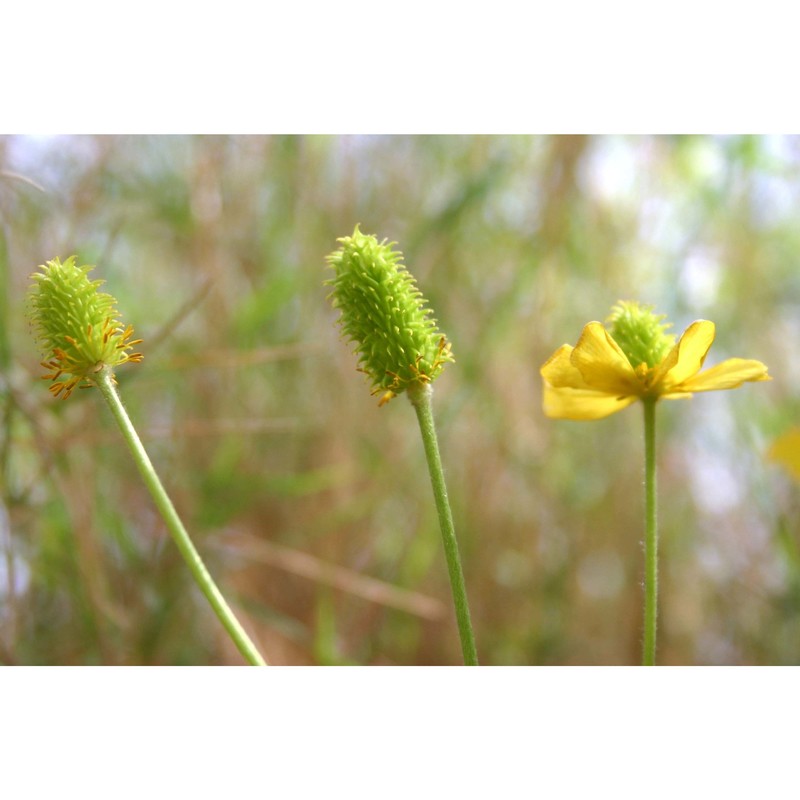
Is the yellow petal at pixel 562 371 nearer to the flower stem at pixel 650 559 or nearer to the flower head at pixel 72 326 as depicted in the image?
the flower stem at pixel 650 559

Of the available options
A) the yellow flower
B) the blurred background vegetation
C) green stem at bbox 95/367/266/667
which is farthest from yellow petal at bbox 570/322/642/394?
the blurred background vegetation

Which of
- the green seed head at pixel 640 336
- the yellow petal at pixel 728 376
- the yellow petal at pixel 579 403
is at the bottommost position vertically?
the yellow petal at pixel 579 403

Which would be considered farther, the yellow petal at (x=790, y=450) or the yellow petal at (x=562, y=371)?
the yellow petal at (x=790, y=450)

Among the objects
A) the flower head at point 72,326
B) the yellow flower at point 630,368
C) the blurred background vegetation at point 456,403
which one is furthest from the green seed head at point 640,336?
the blurred background vegetation at point 456,403

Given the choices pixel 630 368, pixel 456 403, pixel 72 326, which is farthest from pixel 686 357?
pixel 456 403

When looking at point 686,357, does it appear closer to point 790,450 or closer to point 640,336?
point 640,336

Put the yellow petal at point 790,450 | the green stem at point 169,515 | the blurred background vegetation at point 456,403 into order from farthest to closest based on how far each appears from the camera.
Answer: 1. the blurred background vegetation at point 456,403
2. the yellow petal at point 790,450
3. the green stem at point 169,515
